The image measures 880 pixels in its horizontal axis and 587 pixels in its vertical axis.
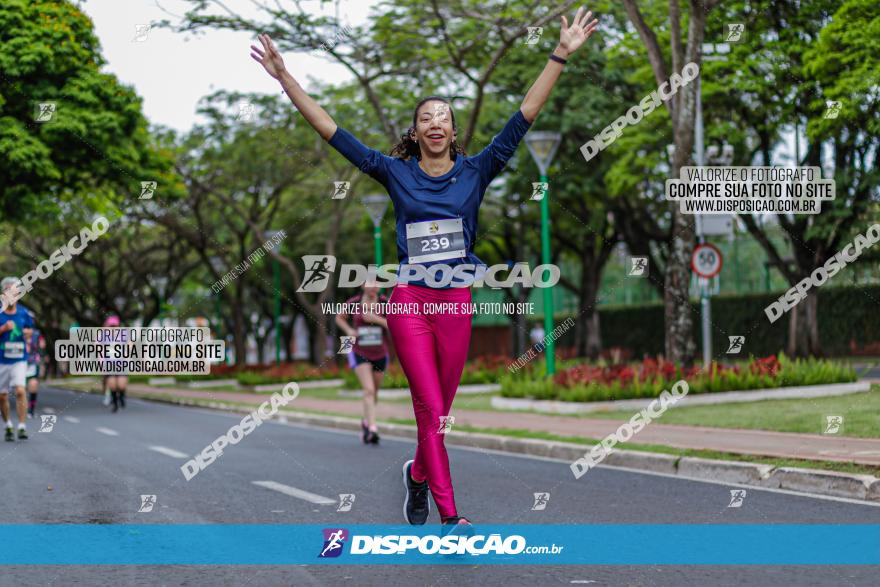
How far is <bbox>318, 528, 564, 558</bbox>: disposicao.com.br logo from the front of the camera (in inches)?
220

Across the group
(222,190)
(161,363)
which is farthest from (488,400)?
(222,190)

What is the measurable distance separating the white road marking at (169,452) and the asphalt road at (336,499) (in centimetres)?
2

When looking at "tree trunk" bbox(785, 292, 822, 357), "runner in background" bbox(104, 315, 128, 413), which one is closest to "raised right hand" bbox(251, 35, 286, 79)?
"runner in background" bbox(104, 315, 128, 413)

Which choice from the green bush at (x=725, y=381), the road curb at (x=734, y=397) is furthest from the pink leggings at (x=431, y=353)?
the green bush at (x=725, y=381)

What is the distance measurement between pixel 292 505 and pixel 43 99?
17638 mm

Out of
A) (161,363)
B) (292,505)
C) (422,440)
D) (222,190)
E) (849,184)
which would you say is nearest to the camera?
(422,440)

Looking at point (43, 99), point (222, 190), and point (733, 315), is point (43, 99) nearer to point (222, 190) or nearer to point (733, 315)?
point (222, 190)

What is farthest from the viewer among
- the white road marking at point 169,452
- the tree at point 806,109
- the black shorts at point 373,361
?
the tree at point 806,109

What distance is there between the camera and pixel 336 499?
8.12 meters

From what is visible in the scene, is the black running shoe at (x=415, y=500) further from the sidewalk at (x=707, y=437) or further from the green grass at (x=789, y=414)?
the green grass at (x=789, y=414)

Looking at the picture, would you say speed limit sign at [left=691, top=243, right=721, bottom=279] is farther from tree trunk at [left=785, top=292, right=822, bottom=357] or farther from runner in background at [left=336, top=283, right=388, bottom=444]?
tree trunk at [left=785, top=292, right=822, bottom=357]

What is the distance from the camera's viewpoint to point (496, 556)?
570 centimetres

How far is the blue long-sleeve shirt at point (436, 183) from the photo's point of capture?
534cm

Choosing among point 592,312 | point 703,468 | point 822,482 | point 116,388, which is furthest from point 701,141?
point 822,482
